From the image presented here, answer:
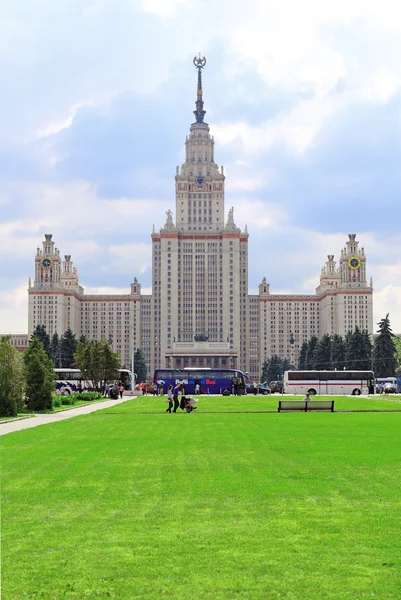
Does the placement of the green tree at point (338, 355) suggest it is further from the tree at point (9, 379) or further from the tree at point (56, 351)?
the tree at point (9, 379)

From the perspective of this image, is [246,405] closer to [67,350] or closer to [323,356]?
[323,356]

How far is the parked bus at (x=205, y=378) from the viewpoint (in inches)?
3885

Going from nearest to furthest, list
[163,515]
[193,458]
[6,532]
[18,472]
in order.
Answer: [6,532], [163,515], [18,472], [193,458]

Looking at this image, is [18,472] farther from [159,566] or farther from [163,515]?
[159,566]

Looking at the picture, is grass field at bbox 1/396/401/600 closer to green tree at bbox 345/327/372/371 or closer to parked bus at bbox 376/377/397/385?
parked bus at bbox 376/377/397/385

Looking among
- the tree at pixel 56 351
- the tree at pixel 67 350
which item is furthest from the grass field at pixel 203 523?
the tree at pixel 67 350

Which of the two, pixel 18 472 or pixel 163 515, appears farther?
pixel 18 472

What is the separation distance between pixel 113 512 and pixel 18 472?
5274 millimetres

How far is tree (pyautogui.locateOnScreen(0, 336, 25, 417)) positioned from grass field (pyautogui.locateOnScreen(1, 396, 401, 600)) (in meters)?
19.2

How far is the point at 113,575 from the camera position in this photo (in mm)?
7871

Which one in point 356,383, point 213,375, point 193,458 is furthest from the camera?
point 213,375

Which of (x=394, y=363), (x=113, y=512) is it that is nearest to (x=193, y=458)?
A: (x=113, y=512)

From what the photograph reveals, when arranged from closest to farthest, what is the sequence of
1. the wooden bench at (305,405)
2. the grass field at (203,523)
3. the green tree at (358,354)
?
the grass field at (203,523) → the wooden bench at (305,405) → the green tree at (358,354)

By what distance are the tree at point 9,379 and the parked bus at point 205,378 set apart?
58991mm
